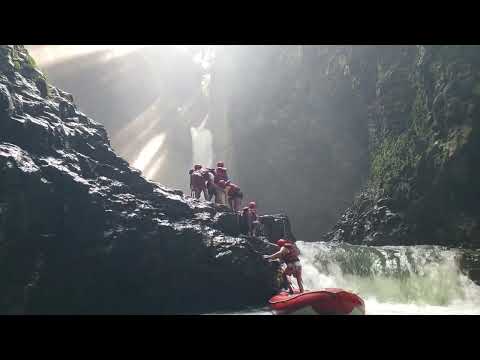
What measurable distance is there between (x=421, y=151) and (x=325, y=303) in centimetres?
2332

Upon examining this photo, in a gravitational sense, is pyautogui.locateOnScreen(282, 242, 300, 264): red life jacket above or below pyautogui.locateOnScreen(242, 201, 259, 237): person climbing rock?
below

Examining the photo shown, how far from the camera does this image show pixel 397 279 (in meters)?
19.4

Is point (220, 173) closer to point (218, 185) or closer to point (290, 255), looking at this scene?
point (218, 185)

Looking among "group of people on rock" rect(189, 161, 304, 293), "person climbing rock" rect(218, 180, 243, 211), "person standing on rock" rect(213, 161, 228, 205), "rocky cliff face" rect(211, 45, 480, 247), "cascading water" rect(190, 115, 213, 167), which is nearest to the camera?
"group of people on rock" rect(189, 161, 304, 293)

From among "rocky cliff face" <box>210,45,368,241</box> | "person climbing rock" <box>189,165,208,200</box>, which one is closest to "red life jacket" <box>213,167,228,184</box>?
"person climbing rock" <box>189,165,208,200</box>

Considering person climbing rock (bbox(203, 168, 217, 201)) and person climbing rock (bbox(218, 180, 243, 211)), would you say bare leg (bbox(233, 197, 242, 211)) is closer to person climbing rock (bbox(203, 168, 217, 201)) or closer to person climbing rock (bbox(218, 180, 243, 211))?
person climbing rock (bbox(218, 180, 243, 211))

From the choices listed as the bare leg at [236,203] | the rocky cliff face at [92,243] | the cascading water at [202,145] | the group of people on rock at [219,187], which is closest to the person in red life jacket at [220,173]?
the group of people on rock at [219,187]

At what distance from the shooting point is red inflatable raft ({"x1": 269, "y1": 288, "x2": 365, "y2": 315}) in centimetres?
1251

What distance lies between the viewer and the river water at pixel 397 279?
1602 centimetres

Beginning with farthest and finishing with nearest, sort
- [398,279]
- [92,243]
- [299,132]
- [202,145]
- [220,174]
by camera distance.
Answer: [202,145] → [299,132] → [220,174] → [398,279] → [92,243]

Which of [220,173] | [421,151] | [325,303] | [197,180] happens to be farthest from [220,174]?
[421,151]

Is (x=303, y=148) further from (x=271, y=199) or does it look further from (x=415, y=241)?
(x=415, y=241)

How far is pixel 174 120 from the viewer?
8419 cm

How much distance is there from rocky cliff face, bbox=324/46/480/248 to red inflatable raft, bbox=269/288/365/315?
1742cm
